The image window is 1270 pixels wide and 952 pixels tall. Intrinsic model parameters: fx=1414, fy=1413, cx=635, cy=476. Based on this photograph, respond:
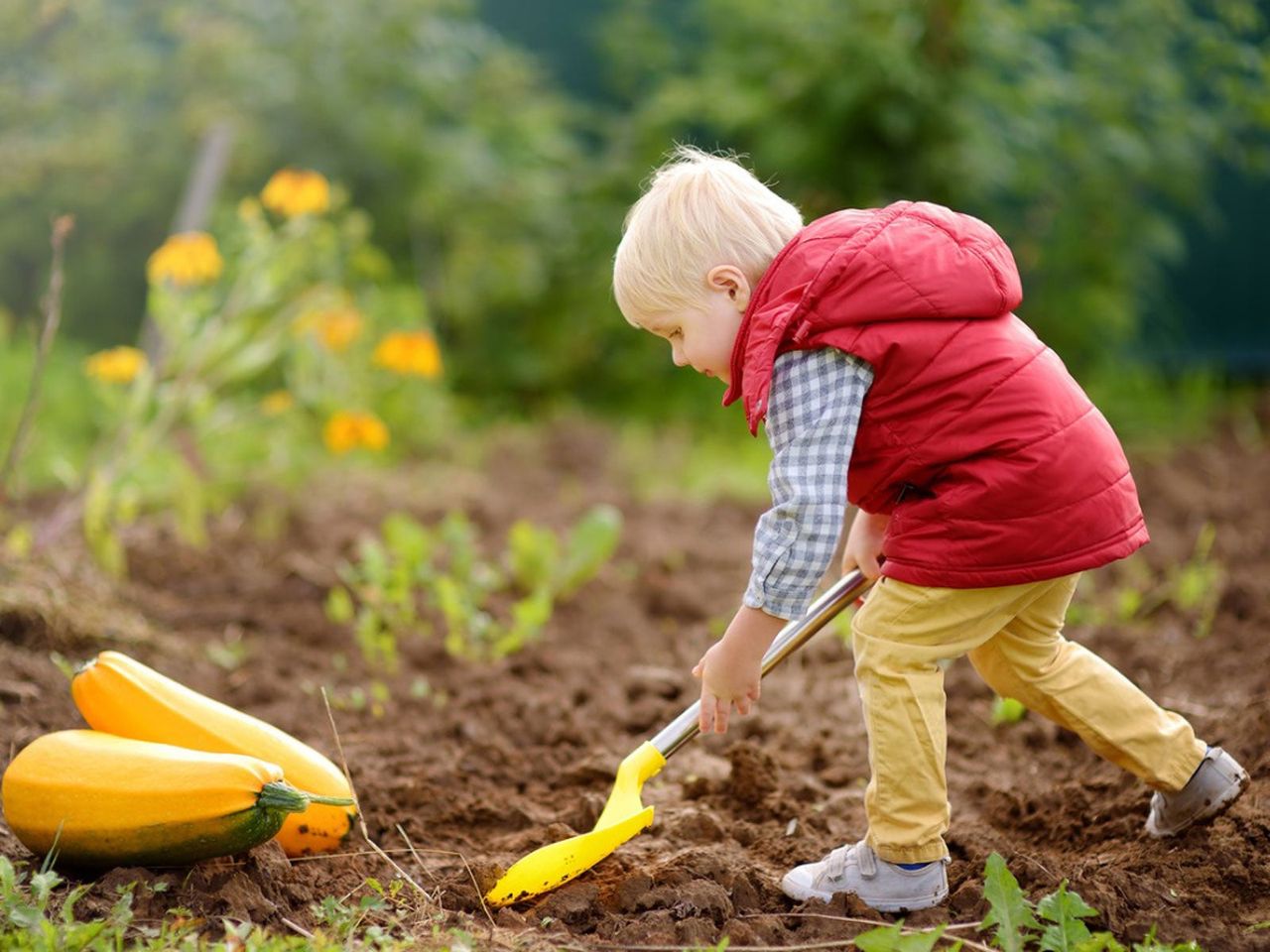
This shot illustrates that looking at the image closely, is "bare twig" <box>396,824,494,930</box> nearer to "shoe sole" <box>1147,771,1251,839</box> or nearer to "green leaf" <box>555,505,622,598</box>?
"shoe sole" <box>1147,771,1251,839</box>

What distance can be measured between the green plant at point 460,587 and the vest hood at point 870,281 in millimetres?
1476

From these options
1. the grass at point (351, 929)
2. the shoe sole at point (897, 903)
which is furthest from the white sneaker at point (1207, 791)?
the shoe sole at point (897, 903)

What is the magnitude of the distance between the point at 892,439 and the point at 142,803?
124 cm

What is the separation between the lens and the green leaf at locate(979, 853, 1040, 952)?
6.39ft

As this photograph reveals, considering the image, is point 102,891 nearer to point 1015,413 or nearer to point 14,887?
point 14,887

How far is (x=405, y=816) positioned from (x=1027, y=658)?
1117mm

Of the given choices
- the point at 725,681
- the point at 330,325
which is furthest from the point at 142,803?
the point at 330,325

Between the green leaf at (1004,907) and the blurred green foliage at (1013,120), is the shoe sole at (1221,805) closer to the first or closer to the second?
the green leaf at (1004,907)

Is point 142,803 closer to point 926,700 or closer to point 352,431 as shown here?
point 926,700

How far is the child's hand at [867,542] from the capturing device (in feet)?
7.79

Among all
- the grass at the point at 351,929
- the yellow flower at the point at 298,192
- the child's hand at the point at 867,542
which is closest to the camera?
the grass at the point at 351,929

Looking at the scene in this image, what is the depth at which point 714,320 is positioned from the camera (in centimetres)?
216

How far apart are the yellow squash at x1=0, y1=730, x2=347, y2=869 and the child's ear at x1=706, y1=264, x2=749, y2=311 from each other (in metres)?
0.99

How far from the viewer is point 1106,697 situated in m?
2.29
